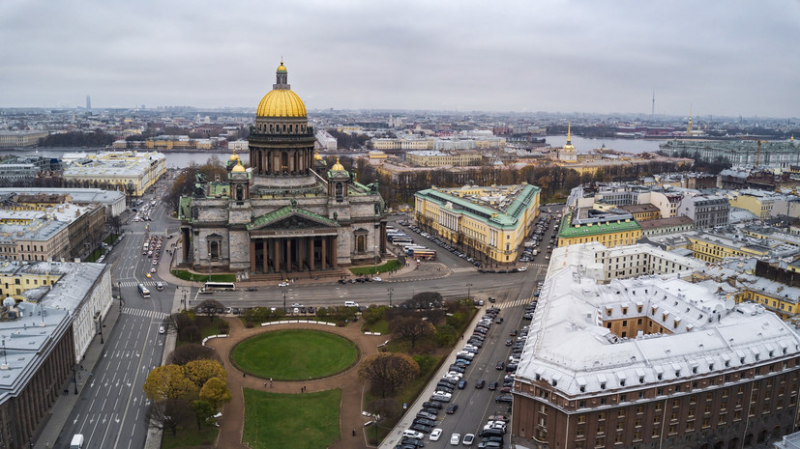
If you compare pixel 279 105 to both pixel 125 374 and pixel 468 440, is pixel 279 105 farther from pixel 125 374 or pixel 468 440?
pixel 468 440

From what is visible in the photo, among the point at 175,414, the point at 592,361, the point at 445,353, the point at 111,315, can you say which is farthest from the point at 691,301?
the point at 111,315

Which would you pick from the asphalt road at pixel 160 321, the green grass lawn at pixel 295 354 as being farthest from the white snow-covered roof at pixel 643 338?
the green grass lawn at pixel 295 354

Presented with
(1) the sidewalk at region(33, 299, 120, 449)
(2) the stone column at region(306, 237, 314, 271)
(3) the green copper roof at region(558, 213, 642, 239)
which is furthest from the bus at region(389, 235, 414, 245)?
(1) the sidewalk at region(33, 299, 120, 449)

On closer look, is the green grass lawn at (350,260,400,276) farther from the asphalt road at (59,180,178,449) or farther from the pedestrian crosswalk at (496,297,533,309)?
the asphalt road at (59,180,178,449)

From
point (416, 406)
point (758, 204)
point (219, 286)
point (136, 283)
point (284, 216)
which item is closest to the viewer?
point (416, 406)

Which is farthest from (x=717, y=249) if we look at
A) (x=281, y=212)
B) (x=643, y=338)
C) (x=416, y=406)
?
(x=281, y=212)

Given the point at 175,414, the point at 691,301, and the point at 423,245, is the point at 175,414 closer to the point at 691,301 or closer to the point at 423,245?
the point at 691,301
